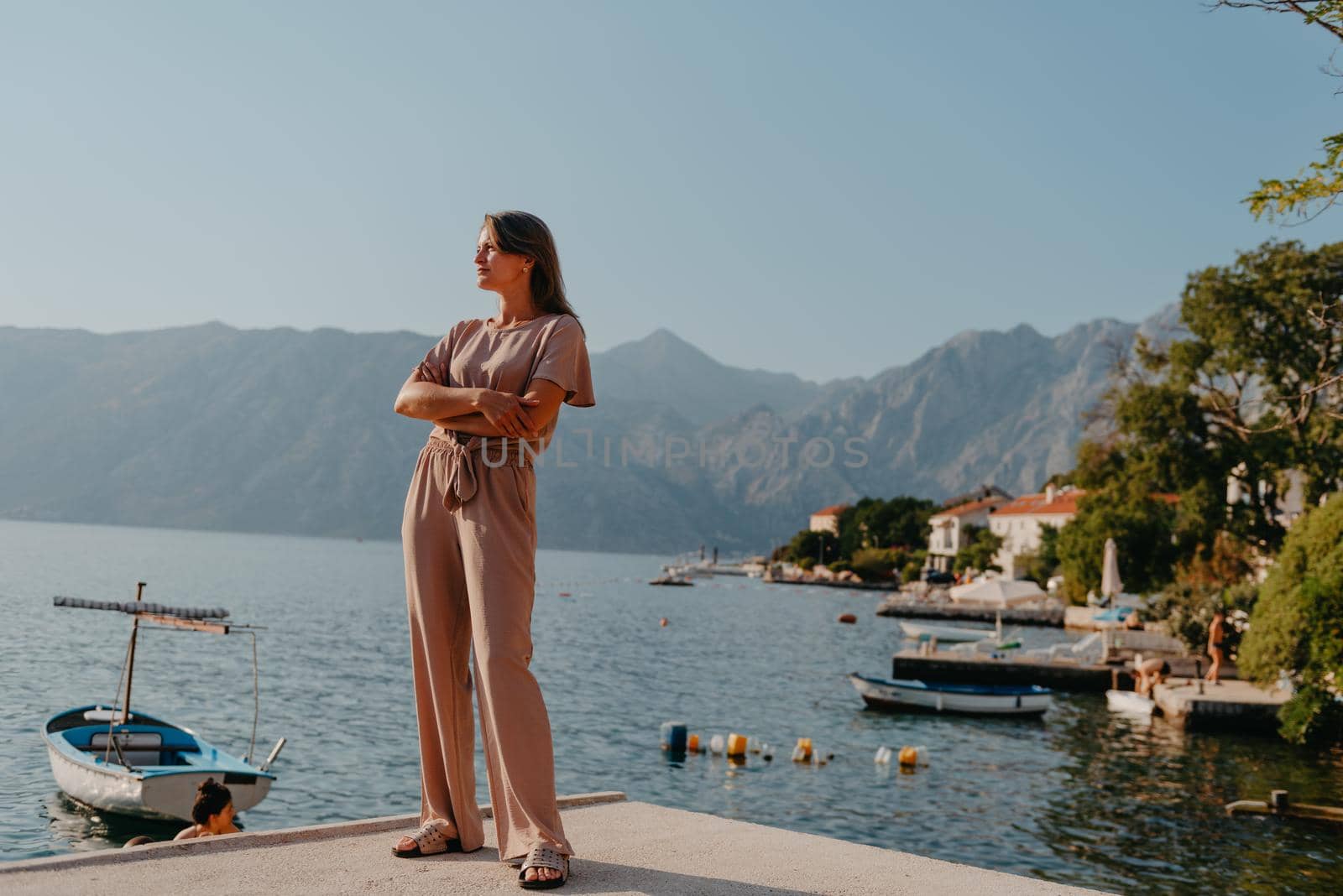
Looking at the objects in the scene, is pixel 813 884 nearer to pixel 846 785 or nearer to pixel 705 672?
pixel 846 785

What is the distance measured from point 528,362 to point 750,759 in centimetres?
2196

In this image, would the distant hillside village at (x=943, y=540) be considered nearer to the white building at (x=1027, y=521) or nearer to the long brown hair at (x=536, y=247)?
the white building at (x=1027, y=521)

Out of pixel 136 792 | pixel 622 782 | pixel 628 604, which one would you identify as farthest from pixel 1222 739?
pixel 628 604

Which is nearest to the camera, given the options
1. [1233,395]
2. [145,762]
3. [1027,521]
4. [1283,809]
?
[145,762]

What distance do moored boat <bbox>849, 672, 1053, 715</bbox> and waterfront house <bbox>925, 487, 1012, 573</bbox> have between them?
318ft

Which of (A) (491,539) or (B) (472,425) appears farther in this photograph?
(B) (472,425)

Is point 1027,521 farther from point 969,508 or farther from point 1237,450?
point 1237,450

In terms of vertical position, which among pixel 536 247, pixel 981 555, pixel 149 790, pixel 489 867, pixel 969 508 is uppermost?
pixel 969 508

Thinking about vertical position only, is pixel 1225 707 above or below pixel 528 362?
below

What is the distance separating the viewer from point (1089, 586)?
70.1 meters

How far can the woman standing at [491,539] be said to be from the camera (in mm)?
4359

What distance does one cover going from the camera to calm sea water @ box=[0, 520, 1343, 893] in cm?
1716

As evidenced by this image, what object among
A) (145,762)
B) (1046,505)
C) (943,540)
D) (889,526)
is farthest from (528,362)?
(889,526)

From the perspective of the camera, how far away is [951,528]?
134125 millimetres
